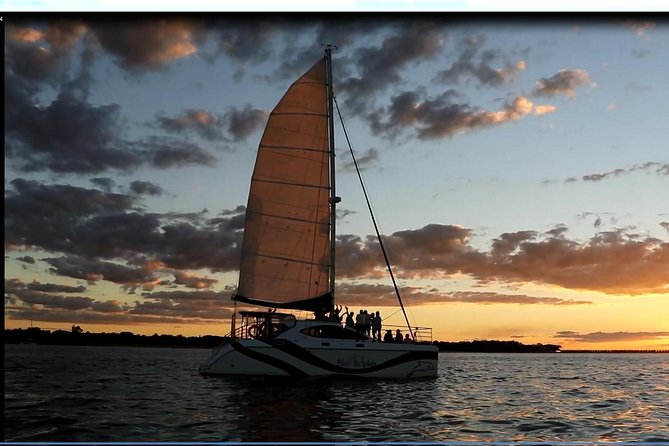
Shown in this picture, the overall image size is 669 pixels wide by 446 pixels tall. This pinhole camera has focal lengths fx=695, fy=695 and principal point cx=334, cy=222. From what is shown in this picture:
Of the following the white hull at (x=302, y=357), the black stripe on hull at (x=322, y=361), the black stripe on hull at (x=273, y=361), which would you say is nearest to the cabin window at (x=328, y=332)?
the white hull at (x=302, y=357)

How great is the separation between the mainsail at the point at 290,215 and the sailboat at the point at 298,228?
4cm

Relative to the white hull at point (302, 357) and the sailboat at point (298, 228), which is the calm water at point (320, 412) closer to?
the white hull at point (302, 357)

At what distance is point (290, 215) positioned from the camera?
2997 centimetres

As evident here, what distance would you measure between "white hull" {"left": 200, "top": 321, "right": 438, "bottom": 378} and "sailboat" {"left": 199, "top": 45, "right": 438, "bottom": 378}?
4.3 inches

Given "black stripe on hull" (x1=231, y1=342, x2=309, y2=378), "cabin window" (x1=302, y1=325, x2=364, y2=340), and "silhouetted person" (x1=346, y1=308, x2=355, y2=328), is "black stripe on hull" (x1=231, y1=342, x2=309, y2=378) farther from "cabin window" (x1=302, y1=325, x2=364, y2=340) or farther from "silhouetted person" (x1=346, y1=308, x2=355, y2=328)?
"silhouetted person" (x1=346, y1=308, x2=355, y2=328)

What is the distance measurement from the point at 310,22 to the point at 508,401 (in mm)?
15956

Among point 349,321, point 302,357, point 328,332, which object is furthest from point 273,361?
point 349,321

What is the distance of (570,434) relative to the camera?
1593cm

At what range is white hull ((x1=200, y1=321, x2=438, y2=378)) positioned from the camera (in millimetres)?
27375

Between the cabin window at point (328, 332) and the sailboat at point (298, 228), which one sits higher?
the sailboat at point (298, 228)

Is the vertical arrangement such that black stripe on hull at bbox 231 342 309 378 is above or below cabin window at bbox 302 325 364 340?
below

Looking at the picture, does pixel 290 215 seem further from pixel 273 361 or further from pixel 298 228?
pixel 273 361

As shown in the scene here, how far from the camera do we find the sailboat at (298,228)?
96.2 ft

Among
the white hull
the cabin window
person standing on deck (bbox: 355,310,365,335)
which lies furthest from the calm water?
person standing on deck (bbox: 355,310,365,335)
